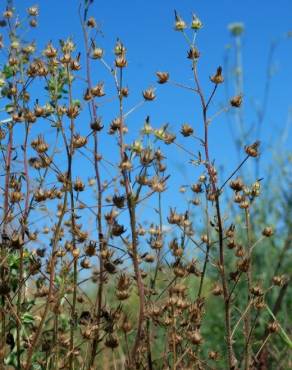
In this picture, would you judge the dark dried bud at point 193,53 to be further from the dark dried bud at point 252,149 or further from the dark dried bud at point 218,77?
the dark dried bud at point 252,149

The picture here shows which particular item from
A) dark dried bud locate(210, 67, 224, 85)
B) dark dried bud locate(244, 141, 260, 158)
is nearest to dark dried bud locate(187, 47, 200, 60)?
dark dried bud locate(210, 67, 224, 85)

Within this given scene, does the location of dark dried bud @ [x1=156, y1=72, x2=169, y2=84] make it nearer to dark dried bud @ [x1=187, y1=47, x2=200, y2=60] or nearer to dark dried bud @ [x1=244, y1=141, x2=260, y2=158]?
dark dried bud @ [x1=187, y1=47, x2=200, y2=60]

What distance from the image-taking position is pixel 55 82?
7.66ft

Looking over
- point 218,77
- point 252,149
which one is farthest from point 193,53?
point 252,149

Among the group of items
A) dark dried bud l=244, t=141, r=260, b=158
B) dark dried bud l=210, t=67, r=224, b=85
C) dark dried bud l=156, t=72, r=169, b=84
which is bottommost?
dark dried bud l=244, t=141, r=260, b=158

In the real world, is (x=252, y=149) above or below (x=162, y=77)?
below

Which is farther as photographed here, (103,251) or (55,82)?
(55,82)

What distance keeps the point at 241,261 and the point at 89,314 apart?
0.53m

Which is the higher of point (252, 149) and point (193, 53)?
point (193, 53)

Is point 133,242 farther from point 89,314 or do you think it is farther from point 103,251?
point 89,314

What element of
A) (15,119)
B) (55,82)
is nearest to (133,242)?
(55,82)

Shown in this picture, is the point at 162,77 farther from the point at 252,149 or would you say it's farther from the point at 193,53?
the point at 252,149

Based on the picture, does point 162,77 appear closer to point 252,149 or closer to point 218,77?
point 218,77

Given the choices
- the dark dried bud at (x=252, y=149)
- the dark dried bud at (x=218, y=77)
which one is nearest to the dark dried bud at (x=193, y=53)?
the dark dried bud at (x=218, y=77)
